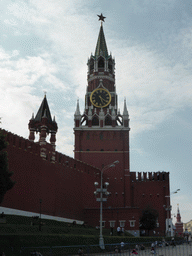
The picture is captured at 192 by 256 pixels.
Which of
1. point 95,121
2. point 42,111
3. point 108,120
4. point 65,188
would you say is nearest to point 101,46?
point 108,120

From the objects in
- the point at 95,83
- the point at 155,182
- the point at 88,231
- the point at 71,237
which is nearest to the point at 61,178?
the point at 88,231

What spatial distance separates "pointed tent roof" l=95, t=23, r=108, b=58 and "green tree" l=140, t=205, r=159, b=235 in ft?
91.0

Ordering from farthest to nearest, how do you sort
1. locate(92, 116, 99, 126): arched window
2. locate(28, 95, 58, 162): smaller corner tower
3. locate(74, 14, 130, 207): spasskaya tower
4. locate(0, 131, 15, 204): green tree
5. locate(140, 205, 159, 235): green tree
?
locate(92, 116, 99, 126): arched window < locate(74, 14, 130, 207): spasskaya tower < locate(140, 205, 159, 235): green tree < locate(28, 95, 58, 162): smaller corner tower < locate(0, 131, 15, 204): green tree

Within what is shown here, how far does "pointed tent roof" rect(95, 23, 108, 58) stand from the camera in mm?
61781

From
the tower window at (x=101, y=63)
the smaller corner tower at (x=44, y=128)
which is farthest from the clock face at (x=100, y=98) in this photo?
the smaller corner tower at (x=44, y=128)

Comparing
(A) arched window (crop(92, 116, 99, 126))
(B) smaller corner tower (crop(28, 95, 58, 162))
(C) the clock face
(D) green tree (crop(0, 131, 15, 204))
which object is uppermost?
(C) the clock face

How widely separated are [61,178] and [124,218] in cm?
1017

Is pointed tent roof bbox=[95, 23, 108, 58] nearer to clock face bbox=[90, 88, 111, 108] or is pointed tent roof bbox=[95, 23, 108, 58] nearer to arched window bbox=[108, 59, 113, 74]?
arched window bbox=[108, 59, 113, 74]

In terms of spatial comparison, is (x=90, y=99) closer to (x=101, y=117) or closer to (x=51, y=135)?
(x=101, y=117)

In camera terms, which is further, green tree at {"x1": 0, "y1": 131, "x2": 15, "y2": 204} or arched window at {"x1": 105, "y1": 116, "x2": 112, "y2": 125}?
arched window at {"x1": 105, "y1": 116, "x2": 112, "y2": 125}

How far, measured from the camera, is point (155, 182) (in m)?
54.8

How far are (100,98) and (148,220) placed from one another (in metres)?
21.2

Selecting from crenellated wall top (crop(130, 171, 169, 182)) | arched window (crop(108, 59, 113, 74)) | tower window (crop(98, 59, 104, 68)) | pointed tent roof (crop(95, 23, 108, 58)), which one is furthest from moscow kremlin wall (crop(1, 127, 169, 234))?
pointed tent roof (crop(95, 23, 108, 58))

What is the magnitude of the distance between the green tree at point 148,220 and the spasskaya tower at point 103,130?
15.5ft
